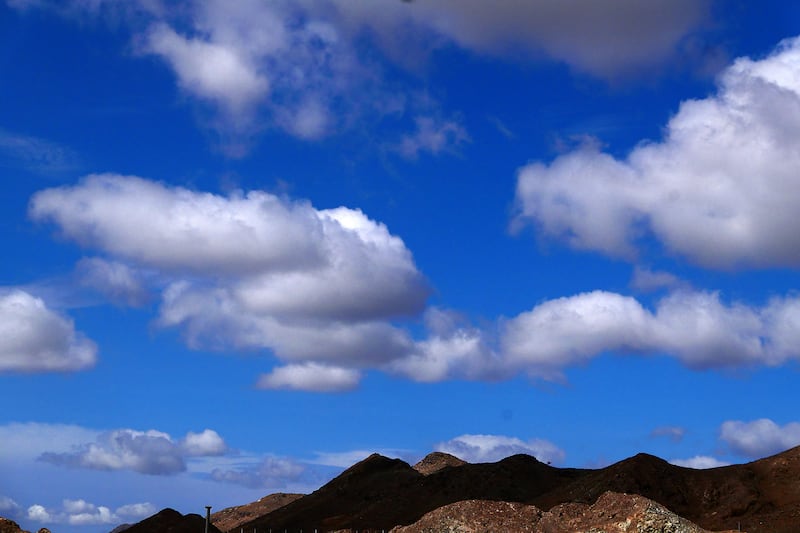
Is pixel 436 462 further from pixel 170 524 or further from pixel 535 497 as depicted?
pixel 170 524

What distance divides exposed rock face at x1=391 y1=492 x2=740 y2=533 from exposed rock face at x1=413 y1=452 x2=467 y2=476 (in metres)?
101

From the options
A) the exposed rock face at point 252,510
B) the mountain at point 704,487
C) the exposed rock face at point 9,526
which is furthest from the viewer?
the exposed rock face at point 252,510

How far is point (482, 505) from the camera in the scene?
242ft

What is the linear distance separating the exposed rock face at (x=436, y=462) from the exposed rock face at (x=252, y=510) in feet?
98.2

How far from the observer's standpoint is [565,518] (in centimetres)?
6650

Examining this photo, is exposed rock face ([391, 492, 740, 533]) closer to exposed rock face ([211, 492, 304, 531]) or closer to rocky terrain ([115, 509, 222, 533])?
rocky terrain ([115, 509, 222, 533])

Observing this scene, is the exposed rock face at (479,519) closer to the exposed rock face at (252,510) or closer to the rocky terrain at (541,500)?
the rocky terrain at (541,500)

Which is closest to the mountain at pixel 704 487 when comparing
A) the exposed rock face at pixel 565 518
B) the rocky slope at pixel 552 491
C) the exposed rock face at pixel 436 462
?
the rocky slope at pixel 552 491

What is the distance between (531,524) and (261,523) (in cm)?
8275

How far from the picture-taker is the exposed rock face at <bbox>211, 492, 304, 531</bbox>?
179m

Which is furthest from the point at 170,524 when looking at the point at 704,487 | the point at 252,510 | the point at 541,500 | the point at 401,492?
the point at 252,510

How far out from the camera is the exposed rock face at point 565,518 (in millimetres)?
60031

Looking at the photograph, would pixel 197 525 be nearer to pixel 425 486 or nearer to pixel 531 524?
pixel 425 486

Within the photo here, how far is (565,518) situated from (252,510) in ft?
435
